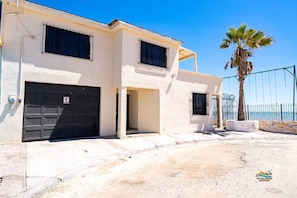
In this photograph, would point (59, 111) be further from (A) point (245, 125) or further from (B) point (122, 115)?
(A) point (245, 125)

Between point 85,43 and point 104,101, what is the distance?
3.44 m

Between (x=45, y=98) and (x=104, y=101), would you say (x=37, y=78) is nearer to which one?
(x=45, y=98)

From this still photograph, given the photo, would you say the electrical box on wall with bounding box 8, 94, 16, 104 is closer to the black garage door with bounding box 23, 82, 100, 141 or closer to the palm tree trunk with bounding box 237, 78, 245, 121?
the black garage door with bounding box 23, 82, 100, 141

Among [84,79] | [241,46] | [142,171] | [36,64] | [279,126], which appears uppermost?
[241,46]

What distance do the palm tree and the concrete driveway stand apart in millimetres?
8631

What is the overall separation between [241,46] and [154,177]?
13.9 meters

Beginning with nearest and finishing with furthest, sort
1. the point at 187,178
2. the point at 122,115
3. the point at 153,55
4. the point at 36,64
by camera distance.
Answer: the point at 187,178 < the point at 36,64 < the point at 122,115 < the point at 153,55

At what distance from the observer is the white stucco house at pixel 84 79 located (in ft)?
27.5

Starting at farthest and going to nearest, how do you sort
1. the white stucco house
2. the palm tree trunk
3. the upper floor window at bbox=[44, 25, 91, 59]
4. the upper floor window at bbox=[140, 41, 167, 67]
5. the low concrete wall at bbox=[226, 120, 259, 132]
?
the palm tree trunk < the low concrete wall at bbox=[226, 120, 259, 132] < the upper floor window at bbox=[140, 41, 167, 67] < the upper floor window at bbox=[44, 25, 91, 59] < the white stucco house

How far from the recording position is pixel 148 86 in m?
11.5

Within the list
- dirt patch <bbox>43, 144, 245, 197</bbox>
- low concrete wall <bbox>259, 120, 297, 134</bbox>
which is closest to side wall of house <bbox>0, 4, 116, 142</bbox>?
dirt patch <bbox>43, 144, 245, 197</bbox>

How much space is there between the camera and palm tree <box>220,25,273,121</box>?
1434 cm

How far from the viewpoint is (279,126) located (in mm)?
15273

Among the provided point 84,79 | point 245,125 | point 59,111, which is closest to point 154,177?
point 59,111
